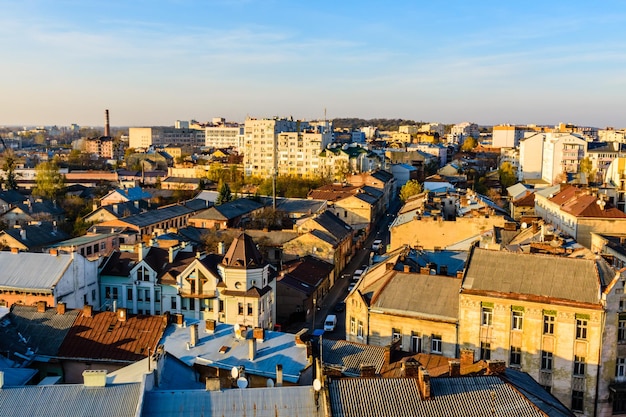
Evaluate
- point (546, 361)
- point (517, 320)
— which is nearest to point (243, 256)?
point (517, 320)

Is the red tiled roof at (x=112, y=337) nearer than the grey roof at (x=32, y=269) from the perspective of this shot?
Yes

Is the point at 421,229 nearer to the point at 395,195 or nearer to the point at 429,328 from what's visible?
the point at 429,328

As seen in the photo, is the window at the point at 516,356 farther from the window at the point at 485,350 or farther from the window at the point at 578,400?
the window at the point at 578,400

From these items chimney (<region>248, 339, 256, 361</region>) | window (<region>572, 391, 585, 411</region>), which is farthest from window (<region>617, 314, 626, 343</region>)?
chimney (<region>248, 339, 256, 361</region>)

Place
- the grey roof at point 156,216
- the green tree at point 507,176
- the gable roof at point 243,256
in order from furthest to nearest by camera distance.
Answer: the green tree at point 507,176 → the grey roof at point 156,216 → the gable roof at point 243,256

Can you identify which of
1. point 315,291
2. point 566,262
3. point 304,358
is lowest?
point 315,291

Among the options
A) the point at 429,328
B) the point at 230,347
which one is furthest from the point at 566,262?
the point at 230,347

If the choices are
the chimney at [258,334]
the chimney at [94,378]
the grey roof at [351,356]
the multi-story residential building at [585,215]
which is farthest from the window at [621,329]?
the multi-story residential building at [585,215]
